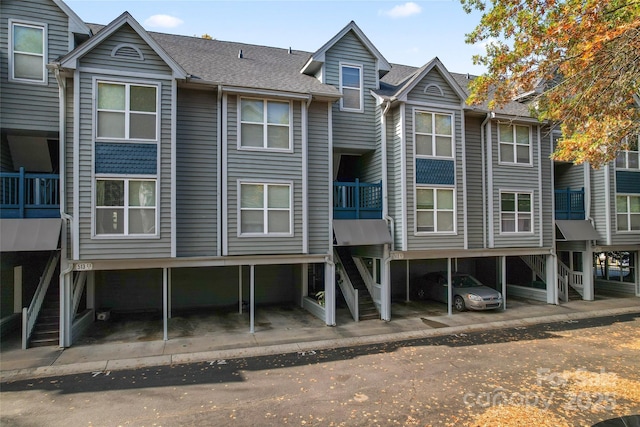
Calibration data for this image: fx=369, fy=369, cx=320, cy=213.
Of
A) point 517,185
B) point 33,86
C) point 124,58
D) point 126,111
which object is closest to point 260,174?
point 126,111

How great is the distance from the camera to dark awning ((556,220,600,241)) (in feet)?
54.9

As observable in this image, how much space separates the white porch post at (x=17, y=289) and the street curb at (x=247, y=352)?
4.67 meters

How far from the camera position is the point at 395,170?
1402cm

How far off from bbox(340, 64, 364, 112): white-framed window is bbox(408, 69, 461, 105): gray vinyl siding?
2.03 m

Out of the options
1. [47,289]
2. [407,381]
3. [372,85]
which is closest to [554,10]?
[372,85]

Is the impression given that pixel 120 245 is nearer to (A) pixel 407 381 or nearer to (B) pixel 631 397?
(A) pixel 407 381

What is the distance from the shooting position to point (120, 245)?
10.8 metres

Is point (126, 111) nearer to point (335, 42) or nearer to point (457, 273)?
point (335, 42)

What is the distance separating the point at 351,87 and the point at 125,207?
928cm

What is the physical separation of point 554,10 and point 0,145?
16.4 meters

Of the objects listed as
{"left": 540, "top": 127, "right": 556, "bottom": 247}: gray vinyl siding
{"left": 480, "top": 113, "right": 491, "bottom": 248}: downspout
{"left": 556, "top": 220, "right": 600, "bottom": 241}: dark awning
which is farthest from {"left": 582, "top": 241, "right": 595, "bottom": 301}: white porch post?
{"left": 480, "top": 113, "right": 491, "bottom": 248}: downspout

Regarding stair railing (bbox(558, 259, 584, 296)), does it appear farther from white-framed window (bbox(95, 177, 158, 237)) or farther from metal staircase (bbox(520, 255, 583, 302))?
white-framed window (bbox(95, 177, 158, 237))

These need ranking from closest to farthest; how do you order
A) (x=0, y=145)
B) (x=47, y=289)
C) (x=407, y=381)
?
1. (x=407, y=381)
2. (x=0, y=145)
3. (x=47, y=289)

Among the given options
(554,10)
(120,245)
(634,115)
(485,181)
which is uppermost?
(554,10)
